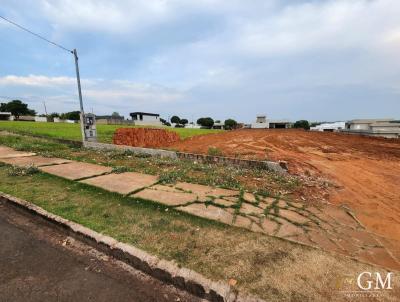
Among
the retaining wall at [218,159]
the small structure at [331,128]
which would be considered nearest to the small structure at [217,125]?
the small structure at [331,128]

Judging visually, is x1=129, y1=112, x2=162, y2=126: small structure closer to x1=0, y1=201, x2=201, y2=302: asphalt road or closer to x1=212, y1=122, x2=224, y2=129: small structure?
x1=212, y1=122, x2=224, y2=129: small structure

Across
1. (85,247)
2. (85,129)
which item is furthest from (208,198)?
(85,129)

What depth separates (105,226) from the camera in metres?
3.24

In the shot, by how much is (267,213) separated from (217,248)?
4.43ft

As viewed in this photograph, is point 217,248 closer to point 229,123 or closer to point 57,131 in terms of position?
point 57,131

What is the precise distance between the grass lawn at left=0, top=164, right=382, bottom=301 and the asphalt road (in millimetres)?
296

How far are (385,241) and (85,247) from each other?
12.4ft

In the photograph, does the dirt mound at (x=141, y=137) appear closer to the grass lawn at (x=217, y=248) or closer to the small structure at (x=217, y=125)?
the grass lawn at (x=217, y=248)

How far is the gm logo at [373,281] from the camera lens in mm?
2268

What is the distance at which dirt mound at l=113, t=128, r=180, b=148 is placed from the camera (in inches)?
659

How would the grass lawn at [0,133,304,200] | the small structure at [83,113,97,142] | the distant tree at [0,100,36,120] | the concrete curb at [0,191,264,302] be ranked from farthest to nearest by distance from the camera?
the distant tree at [0,100,36,120] < the small structure at [83,113,97,142] < the grass lawn at [0,133,304,200] < the concrete curb at [0,191,264,302]

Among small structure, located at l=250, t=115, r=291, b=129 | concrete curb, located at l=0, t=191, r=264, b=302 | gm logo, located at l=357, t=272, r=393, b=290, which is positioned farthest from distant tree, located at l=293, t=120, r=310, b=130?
concrete curb, located at l=0, t=191, r=264, b=302

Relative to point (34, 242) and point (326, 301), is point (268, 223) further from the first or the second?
point (34, 242)

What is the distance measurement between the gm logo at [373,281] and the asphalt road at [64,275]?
1569mm
